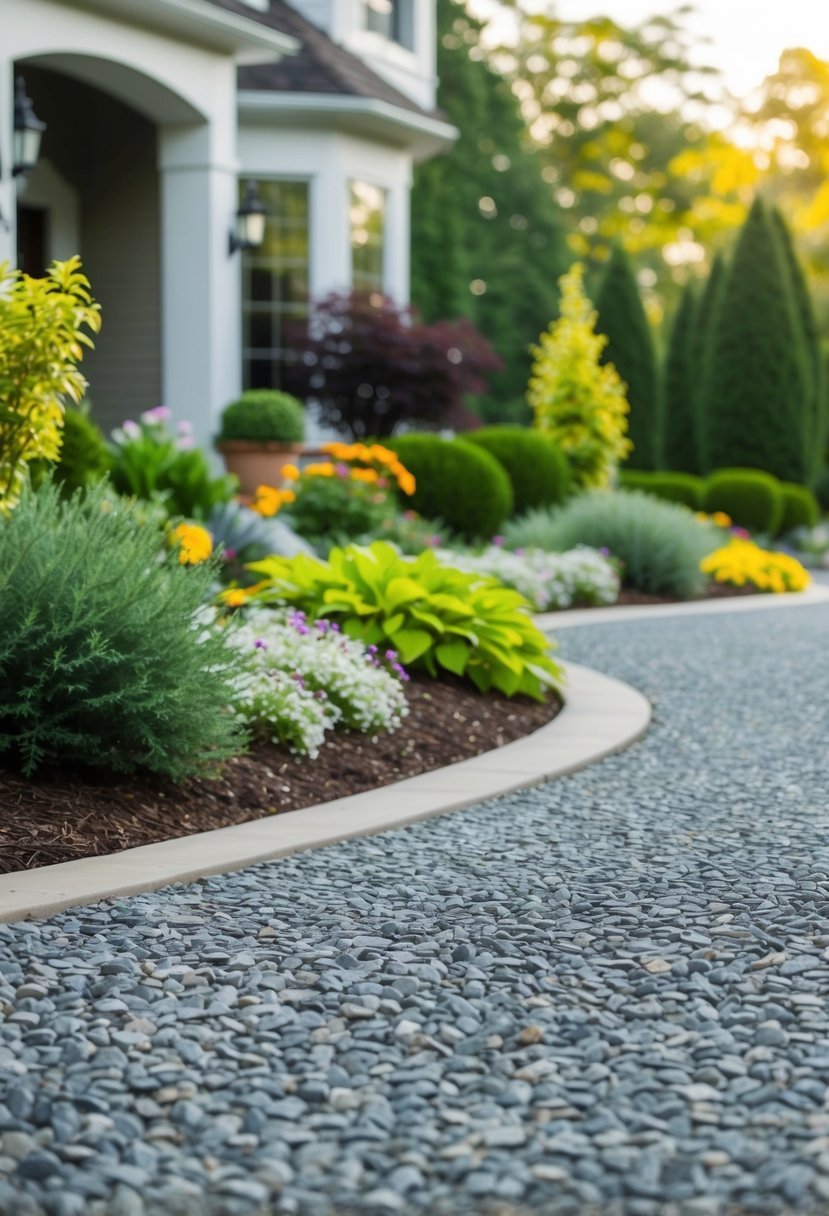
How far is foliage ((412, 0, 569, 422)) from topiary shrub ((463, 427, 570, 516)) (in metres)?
14.4

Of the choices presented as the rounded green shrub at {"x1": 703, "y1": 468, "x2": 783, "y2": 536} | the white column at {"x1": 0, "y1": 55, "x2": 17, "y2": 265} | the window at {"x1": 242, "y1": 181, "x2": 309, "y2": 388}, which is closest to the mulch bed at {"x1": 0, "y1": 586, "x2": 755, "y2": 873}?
the white column at {"x1": 0, "y1": 55, "x2": 17, "y2": 265}

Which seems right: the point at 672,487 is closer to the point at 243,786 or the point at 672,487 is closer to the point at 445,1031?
the point at 243,786

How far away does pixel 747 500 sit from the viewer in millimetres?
17359

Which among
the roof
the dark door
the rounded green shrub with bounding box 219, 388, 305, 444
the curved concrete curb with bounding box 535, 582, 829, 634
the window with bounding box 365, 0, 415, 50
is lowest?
the curved concrete curb with bounding box 535, 582, 829, 634

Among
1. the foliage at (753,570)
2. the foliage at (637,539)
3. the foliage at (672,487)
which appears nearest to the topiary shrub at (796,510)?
the foliage at (672,487)

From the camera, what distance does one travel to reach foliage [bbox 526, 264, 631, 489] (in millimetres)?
15000

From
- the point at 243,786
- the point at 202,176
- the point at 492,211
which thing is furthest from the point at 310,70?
Answer: the point at 492,211

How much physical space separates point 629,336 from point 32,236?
1037 cm

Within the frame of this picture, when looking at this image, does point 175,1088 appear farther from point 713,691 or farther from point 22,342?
point 713,691

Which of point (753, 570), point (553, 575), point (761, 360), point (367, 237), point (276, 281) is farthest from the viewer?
point (761, 360)

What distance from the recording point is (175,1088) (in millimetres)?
2598

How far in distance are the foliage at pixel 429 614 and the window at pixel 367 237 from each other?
25.2 ft

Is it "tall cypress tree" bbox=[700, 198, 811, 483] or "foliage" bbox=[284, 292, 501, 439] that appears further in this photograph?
"tall cypress tree" bbox=[700, 198, 811, 483]

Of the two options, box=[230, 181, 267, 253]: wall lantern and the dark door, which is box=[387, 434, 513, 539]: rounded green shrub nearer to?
box=[230, 181, 267, 253]: wall lantern
